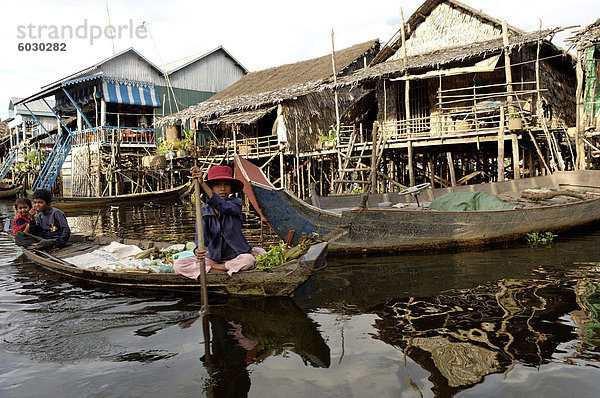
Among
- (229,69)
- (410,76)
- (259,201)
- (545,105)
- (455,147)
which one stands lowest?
(259,201)

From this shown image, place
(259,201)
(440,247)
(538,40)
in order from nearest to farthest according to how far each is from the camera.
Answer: (259,201), (440,247), (538,40)

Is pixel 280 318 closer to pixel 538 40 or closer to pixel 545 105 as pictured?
pixel 538 40

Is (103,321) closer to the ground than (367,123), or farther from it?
closer to the ground

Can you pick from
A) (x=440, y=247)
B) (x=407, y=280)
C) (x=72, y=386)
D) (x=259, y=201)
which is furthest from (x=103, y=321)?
(x=440, y=247)

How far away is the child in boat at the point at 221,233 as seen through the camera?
4703 mm

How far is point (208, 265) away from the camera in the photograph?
5.07 metres

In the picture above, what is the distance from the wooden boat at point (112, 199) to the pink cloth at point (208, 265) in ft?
51.5

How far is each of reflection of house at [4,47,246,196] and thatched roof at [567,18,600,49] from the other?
61.1ft

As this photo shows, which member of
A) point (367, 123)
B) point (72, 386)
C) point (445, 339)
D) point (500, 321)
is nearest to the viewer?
point (72, 386)

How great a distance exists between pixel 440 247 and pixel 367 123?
1157 centimetres

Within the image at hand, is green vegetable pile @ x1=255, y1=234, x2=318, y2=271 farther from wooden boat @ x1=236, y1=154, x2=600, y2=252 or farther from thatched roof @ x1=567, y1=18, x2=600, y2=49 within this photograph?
thatched roof @ x1=567, y1=18, x2=600, y2=49

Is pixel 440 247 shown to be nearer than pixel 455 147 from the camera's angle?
A: Yes

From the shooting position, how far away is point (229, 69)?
1107 inches

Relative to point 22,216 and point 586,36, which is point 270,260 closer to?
point 22,216
